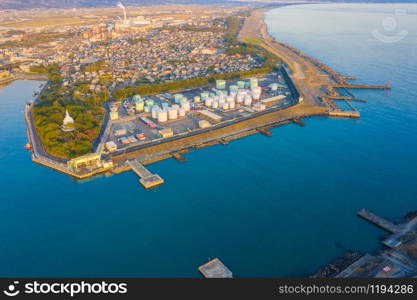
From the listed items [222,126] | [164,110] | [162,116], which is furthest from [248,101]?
[162,116]

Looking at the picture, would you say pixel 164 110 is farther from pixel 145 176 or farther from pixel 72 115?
pixel 145 176

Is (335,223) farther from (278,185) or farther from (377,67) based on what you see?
(377,67)

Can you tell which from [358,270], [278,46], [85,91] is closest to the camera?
[358,270]

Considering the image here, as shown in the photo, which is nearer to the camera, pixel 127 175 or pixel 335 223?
pixel 335 223

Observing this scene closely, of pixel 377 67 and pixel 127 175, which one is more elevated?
pixel 377 67

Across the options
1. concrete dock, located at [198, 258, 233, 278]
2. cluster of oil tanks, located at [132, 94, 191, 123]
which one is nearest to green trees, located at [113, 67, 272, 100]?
cluster of oil tanks, located at [132, 94, 191, 123]

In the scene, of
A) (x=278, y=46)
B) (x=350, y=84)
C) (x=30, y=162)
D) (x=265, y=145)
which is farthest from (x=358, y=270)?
(x=278, y=46)
